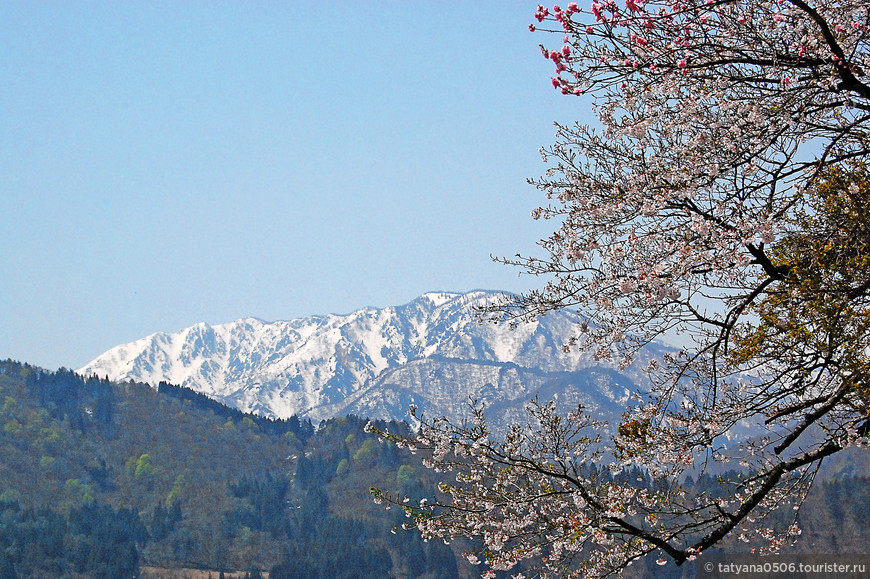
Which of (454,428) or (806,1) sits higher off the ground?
(806,1)

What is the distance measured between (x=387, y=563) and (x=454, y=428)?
178m

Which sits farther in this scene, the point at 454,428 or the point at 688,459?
the point at 454,428

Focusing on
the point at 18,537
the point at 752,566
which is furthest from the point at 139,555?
the point at 752,566

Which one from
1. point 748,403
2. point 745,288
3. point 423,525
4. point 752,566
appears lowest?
point 752,566

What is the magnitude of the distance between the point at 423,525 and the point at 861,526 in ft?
640

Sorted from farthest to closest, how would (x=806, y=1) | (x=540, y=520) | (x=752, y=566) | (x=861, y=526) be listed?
(x=861, y=526) → (x=752, y=566) → (x=540, y=520) → (x=806, y=1)

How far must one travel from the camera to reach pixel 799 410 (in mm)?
11023

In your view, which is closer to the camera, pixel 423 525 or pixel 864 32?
pixel 864 32

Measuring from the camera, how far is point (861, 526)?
17850cm

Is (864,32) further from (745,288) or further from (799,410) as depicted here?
(799,410)

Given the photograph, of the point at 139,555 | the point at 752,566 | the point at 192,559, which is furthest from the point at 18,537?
the point at 752,566

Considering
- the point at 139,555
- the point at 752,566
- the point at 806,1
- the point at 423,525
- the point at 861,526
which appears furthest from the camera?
the point at 139,555

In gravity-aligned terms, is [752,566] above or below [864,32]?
below

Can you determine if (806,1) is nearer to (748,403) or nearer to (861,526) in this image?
(748,403)
